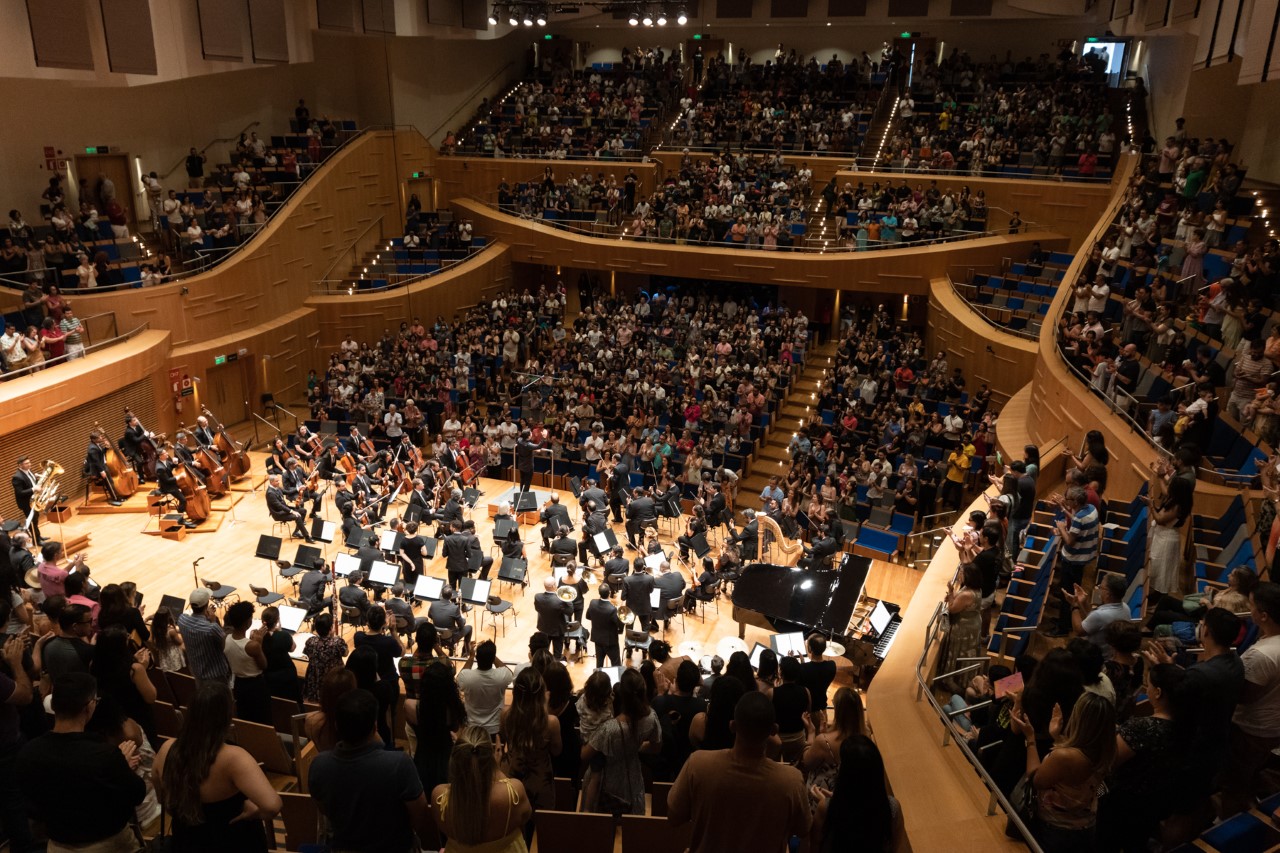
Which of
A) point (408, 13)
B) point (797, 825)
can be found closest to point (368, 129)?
point (408, 13)

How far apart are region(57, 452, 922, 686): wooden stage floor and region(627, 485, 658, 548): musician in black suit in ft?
1.73

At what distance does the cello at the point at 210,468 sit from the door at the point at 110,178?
5440 mm

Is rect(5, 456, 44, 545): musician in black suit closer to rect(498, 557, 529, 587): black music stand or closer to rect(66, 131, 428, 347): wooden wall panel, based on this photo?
rect(66, 131, 428, 347): wooden wall panel

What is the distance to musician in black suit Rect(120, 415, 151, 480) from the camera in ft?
42.4

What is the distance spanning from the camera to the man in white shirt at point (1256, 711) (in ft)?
11.2

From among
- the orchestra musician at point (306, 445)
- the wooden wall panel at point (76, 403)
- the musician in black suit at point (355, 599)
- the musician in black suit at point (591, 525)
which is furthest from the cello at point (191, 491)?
the musician in black suit at point (591, 525)

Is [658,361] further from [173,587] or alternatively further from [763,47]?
[763,47]

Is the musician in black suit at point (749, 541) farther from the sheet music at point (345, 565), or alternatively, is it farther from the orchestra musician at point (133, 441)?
the orchestra musician at point (133, 441)

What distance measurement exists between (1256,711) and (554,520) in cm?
840

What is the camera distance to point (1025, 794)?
3414mm

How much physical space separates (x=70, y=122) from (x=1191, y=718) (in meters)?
18.1

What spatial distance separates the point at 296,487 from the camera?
12039mm

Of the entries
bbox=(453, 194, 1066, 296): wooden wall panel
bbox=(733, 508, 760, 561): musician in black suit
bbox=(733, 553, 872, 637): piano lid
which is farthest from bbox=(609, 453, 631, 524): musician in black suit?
bbox=(453, 194, 1066, 296): wooden wall panel

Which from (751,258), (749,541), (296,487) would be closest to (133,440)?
(296,487)
